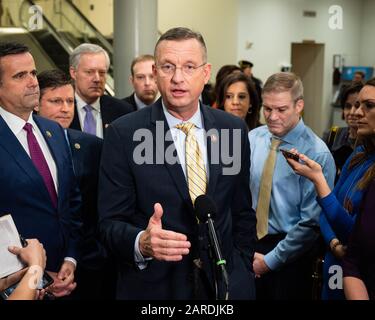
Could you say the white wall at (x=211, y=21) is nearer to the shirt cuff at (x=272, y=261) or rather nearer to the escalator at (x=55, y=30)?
the escalator at (x=55, y=30)

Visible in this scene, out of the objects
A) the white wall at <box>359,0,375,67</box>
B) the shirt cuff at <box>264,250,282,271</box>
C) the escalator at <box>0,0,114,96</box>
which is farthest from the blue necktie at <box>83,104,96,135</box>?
the white wall at <box>359,0,375,67</box>

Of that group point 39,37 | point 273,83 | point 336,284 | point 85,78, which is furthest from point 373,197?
point 39,37

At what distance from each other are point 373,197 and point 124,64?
4764 millimetres

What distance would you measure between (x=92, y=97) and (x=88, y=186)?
1.32 m

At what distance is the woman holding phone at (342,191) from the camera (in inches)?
89.5

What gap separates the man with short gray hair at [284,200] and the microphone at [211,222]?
3.61 ft

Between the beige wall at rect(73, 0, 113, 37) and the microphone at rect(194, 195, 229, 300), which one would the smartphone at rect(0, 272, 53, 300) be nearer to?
the microphone at rect(194, 195, 229, 300)

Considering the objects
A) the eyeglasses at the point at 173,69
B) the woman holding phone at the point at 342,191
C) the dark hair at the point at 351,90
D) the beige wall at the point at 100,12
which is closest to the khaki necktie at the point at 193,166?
the eyeglasses at the point at 173,69

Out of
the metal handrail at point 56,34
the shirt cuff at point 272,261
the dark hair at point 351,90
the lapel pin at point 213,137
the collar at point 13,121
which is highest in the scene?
the metal handrail at point 56,34

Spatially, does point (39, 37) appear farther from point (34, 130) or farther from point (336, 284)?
point (336, 284)

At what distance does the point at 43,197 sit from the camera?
2059mm

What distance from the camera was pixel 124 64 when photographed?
6.23 meters

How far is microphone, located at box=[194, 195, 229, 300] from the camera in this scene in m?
1.43
